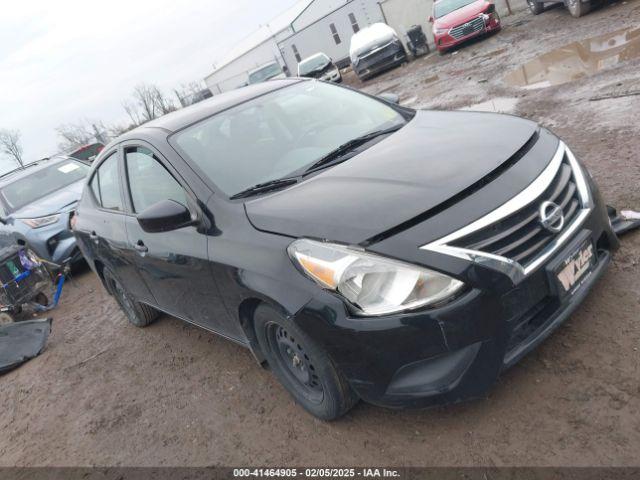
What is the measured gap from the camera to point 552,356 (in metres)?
2.51

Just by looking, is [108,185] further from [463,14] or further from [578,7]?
[463,14]

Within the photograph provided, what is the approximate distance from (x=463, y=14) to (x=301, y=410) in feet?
49.7

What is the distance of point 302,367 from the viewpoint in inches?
104

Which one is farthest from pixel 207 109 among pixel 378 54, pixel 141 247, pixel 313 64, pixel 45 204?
pixel 313 64

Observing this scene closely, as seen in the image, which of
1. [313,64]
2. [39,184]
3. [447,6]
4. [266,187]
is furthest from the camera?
[313,64]

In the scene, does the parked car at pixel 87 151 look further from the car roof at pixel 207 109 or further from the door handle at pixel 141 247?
the door handle at pixel 141 247

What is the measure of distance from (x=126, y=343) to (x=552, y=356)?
3749 millimetres

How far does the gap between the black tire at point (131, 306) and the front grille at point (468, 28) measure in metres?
13.6

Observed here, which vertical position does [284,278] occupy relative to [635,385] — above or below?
above

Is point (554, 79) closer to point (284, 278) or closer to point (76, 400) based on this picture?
point (284, 278)

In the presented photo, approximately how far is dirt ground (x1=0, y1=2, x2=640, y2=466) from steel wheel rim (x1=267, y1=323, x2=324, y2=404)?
0.19 meters

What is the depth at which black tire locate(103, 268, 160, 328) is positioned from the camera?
4684mm

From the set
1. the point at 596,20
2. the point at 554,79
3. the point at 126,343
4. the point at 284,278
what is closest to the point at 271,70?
the point at 596,20

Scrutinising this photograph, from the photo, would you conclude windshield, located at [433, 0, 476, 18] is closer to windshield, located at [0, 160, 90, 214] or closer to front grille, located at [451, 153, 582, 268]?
windshield, located at [0, 160, 90, 214]
